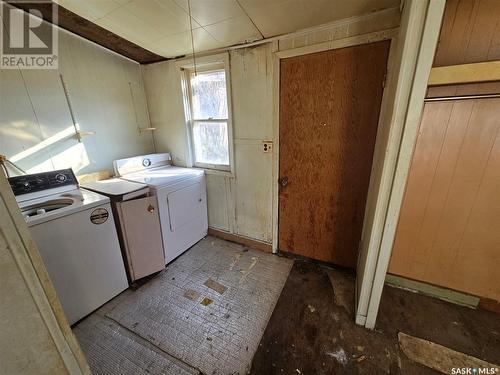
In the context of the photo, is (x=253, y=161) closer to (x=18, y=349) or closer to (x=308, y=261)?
(x=308, y=261)

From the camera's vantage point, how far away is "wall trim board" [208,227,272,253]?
8.10 ft

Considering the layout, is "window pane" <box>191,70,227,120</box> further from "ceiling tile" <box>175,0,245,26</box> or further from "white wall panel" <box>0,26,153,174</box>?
"white wall panel" <box>0,26,153,174</box>

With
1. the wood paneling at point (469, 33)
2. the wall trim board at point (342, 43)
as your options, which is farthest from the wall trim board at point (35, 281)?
the wood paneling at point (469, 33)

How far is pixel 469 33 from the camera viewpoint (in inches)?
51.4

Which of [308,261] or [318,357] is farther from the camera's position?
[308,261]

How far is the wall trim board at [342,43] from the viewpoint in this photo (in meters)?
1.48

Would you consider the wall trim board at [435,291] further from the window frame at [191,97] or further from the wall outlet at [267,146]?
the window frame at [191,97]

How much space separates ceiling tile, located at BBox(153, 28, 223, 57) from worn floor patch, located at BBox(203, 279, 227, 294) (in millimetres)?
2286

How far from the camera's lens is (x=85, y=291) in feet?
5.40

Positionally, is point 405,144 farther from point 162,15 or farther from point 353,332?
point 162,15

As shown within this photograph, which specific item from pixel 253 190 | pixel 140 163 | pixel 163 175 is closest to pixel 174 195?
pixel 163 175

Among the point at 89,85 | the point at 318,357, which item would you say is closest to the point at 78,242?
the point at 89,85

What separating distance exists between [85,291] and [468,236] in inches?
117

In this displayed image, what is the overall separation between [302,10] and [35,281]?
2.07 metres
